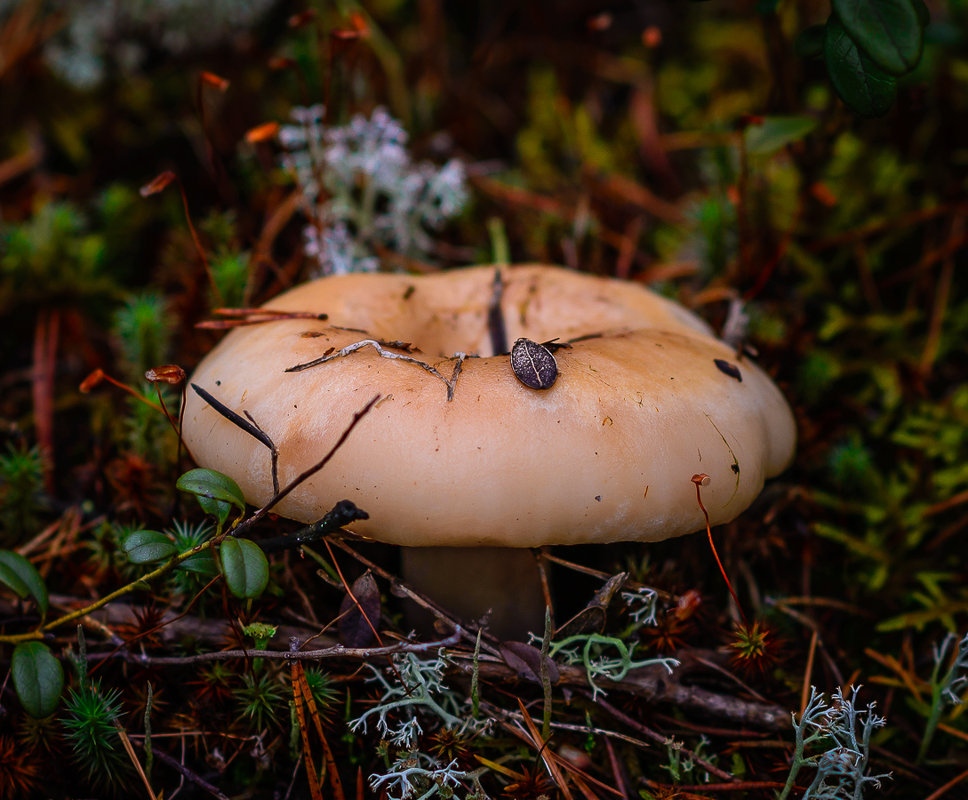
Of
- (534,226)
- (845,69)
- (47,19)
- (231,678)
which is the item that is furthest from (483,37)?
(231,678)

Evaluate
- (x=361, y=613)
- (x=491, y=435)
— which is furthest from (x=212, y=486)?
(x=491, y=435)

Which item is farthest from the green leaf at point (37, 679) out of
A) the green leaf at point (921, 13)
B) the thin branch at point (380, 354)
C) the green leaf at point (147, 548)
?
the green leaf at point (921, 13)

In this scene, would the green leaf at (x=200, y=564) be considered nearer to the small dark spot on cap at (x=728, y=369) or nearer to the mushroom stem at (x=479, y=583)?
the mushroom stem at (x=479, y=583)

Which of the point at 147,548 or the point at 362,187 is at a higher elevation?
the point at 362,187

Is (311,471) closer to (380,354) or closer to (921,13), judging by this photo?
(380,354)

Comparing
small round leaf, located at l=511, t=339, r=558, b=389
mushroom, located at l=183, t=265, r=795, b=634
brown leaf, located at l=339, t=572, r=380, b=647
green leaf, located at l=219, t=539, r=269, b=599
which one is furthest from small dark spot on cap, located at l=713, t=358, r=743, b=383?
green leaf, located at l=219, t=539, r=269, b=599

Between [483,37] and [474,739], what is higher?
[483,37]

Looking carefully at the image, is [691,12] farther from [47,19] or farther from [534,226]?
[47,19]
